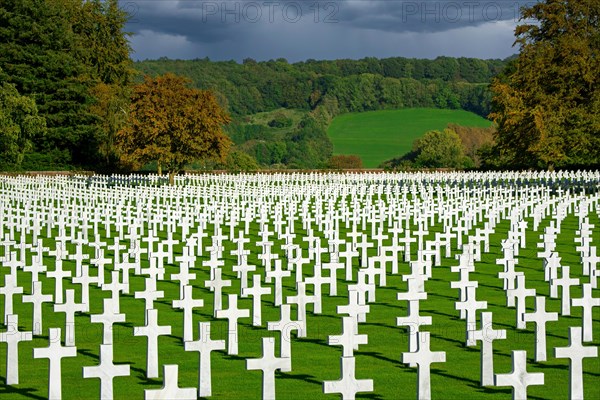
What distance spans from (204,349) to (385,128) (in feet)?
401

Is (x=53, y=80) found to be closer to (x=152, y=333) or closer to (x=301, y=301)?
(x=301, y=301)

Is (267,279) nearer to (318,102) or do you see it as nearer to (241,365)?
(241,365)

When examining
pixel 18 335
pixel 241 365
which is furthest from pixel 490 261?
pixel 18 335

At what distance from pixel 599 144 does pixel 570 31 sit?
24.4 ft

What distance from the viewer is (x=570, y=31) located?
55031 millimetres

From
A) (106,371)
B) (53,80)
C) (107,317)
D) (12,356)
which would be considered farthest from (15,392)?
(53,80)

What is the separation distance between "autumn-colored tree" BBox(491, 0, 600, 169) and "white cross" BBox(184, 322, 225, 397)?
43464 millimetres

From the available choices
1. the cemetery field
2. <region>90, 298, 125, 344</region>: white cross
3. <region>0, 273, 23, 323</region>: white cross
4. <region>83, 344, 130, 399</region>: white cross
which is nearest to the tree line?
the cemetery field

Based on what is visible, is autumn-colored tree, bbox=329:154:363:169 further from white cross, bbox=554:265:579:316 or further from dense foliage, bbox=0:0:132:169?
white cross, bbox=554:265:579:316

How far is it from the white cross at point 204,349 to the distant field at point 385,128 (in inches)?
3914

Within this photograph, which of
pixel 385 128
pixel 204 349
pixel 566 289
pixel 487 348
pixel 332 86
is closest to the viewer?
pixel 204 349

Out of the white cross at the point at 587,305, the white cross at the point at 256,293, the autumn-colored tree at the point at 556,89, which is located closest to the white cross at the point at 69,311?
the white cross at the point at 256,293

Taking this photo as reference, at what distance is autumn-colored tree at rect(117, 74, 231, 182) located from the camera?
177 feet

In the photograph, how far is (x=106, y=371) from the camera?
8211 millimetres
